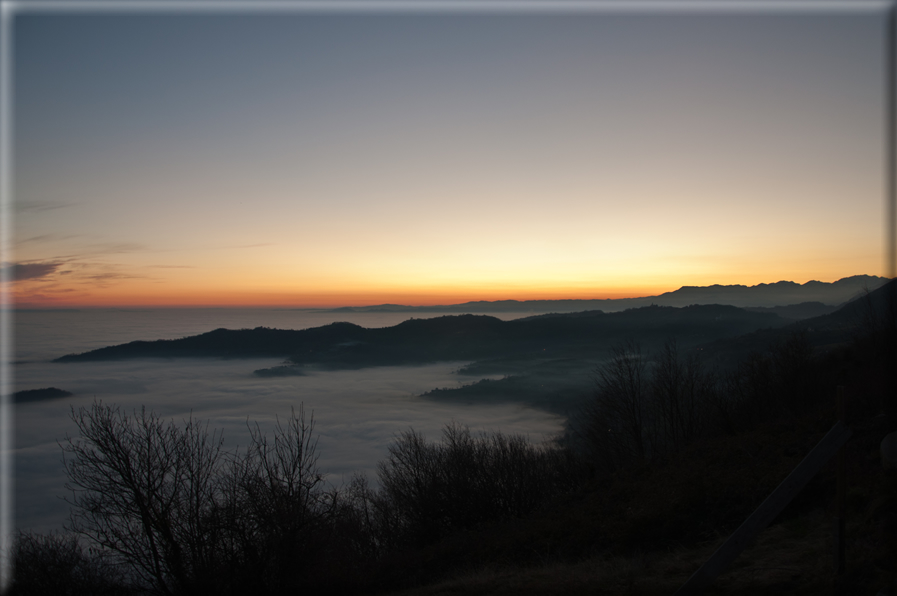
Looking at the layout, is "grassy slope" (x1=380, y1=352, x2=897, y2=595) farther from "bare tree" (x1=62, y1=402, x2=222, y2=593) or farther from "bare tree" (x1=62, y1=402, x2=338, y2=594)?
"bare tree" (x1=62, y1=402, x2=222, y2=593)

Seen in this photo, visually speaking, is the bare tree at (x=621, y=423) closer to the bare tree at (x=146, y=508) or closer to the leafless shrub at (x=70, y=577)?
the bare tree at (x=146, y=508)

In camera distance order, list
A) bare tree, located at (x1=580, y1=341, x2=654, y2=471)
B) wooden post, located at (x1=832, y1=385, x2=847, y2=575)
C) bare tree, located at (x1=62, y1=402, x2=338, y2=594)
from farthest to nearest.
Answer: bare tree, located at (x1=580, y1=341, x2=654, y2=471)
bare tree, located at (x1=62, y1=402, x2=338, y2=594)
wooden post, located at (x1=832, y1=385, x2=847, y2=575)

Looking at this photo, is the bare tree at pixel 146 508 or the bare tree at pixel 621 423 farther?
the bare tree at pixel 621 423

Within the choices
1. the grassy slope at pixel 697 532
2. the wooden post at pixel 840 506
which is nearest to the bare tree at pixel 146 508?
the grassy slope at pixel 697 532

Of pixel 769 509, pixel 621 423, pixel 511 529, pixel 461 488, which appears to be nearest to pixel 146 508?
pixel 511 529

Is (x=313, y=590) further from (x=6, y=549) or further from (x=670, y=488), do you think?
(x=6, y=549)

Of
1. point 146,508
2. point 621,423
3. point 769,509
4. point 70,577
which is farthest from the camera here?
point 621,423

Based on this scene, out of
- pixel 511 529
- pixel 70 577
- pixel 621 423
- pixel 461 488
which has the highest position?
pixel 511 529

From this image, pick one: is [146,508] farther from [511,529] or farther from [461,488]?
[461,488]

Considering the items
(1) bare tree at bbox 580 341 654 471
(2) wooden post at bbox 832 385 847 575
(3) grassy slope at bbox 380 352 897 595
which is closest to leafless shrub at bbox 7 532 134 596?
(3) grassy slope at bbox 380 352 897 595

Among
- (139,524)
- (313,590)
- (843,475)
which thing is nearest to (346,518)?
(139,524)

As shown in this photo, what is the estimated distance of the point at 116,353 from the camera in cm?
19662

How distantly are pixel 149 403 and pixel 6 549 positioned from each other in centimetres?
12767

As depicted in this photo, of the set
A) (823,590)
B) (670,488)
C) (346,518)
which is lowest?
(346,518)
